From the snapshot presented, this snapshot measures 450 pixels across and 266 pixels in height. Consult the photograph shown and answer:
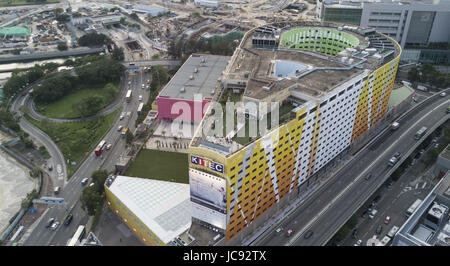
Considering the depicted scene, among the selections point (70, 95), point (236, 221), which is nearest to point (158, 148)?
point (236, 221)

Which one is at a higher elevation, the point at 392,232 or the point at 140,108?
the point at 140,108

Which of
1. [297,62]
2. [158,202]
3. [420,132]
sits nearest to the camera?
[158,202]

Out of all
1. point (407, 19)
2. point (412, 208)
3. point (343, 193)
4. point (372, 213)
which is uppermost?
point (407, 19)

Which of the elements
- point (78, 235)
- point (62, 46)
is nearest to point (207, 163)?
point (78, 235)

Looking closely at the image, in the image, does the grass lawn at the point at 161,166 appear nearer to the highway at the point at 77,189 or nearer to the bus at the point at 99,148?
the highway at the point at 77,189

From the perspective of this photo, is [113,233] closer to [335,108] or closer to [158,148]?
[158,148]

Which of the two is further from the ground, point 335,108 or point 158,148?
point 335,108

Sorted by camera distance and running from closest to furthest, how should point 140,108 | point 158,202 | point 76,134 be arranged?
1. point 158,202
2. point 76,134
3. point 140,108

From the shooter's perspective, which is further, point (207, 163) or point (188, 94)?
point (188, 94)

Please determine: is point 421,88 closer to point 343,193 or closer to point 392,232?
point 343,193
